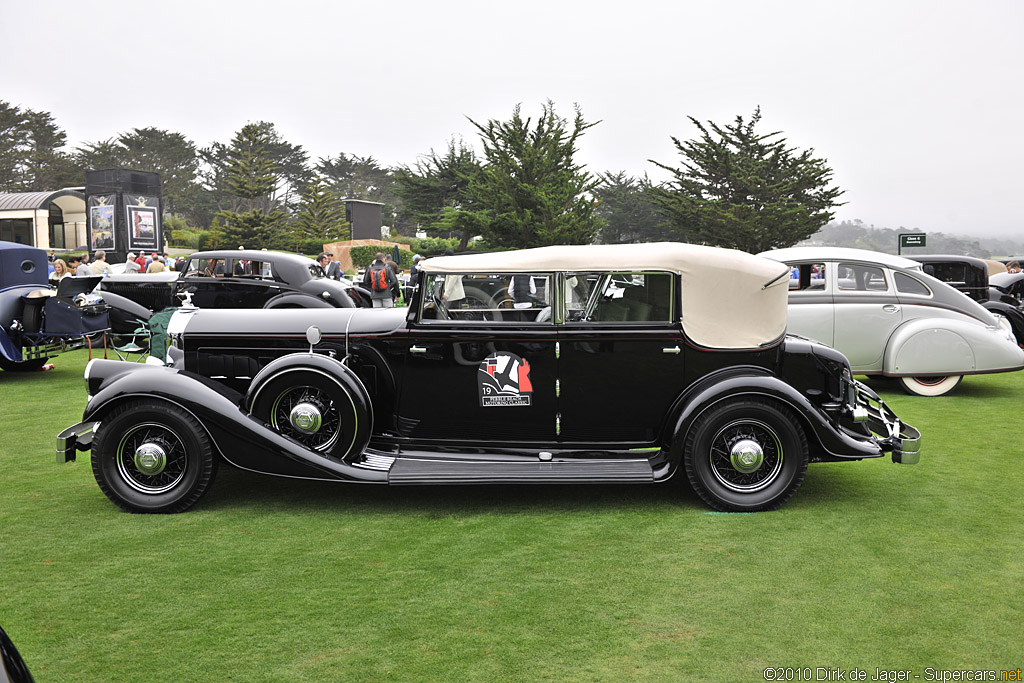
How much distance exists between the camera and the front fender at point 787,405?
5109 mm

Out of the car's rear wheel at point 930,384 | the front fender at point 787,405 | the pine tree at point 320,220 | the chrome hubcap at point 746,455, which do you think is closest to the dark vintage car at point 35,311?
the front fender at point 787,405

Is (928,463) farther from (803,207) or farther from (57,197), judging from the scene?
(57,197)

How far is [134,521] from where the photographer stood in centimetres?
508

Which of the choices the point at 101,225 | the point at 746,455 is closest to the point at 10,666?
the point at 746,455

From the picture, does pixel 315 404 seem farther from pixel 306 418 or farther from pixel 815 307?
pixel 815 307

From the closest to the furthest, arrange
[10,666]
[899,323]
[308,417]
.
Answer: [10,666], [308,417], [899,323]

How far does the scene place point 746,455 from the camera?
5.18 m

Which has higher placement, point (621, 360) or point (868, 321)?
point (868, 321)

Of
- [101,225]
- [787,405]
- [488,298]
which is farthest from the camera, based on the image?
[101,225]

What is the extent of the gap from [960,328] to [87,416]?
8.91m

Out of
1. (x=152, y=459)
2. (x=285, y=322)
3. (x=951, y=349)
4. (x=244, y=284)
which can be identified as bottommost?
(x=152, y=459)

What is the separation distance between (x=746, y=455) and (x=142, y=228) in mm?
36127

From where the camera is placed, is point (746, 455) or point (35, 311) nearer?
point (746, 455)

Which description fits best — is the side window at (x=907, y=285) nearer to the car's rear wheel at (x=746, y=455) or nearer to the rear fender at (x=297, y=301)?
the car's rear wheel at (x=746, y=455)
